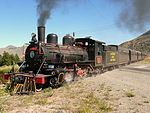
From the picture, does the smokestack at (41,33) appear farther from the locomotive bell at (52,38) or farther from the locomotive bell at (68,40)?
the locomotive bell at (68,40)

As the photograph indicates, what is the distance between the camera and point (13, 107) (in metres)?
6.05

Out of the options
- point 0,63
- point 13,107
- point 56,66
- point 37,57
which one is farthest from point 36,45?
point 0,63

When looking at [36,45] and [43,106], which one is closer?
[43,106]

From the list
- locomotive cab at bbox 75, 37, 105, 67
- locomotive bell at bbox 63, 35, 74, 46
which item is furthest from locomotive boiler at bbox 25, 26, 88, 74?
locomotive cab at bbox 75, 37, 105, 67

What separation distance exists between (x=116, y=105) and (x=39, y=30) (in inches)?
257

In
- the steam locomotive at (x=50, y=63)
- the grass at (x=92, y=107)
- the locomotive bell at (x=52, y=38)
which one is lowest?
the grass at (x=92, y=107)

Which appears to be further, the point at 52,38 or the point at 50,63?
the point at 52,38

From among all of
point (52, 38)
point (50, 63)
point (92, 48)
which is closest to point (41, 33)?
point (52, 38)

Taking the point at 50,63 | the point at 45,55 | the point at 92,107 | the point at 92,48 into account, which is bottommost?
the point at 92,107

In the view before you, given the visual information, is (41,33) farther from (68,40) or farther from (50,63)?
(68,40)

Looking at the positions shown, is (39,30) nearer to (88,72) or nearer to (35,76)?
(35,76)

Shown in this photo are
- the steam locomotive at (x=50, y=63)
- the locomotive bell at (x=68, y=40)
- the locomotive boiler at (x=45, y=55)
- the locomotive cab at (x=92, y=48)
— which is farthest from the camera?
the locomotive cab at (x=92, y=48)

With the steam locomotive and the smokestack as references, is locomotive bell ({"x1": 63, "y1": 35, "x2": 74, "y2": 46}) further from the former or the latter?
the smokestack

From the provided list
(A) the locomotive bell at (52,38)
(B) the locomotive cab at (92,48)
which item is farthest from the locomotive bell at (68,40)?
(A) the locomotive bell at (52,38)
